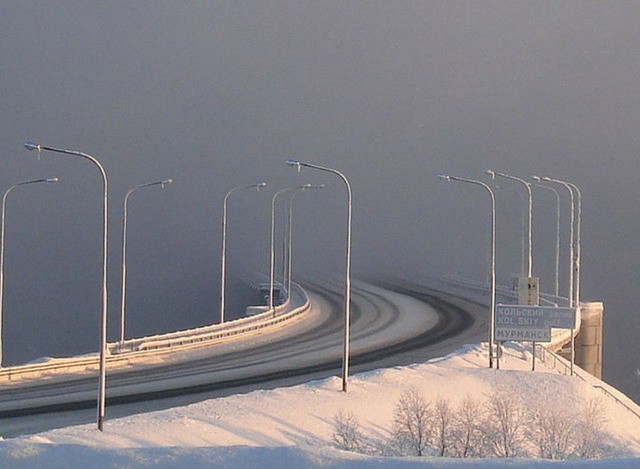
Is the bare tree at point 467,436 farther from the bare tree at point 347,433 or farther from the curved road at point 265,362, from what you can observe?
the curved road at point 265,362

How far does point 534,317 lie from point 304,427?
1578cm

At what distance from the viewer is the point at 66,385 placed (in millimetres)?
37594

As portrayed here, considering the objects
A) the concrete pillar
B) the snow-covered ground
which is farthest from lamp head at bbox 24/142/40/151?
the concrete pillar

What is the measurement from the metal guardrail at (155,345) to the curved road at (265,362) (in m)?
0.85

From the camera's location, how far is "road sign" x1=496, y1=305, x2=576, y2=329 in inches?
1616

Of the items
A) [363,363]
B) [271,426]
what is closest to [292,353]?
[363,363]

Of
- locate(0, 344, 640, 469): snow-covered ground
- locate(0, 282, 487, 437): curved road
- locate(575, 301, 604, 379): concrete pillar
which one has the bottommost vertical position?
locate(575, 301, 604, 379): concrete pillar

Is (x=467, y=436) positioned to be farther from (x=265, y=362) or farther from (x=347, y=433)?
(x=265, y=362)

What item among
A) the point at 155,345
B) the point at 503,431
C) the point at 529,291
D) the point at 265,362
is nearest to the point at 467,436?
the point at 503,431

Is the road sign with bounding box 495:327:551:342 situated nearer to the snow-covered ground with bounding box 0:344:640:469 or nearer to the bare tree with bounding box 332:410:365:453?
the snow-covered ground with bounding box 0:344:640:469

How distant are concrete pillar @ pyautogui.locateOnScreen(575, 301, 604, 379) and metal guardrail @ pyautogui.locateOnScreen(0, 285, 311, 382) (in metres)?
17.9

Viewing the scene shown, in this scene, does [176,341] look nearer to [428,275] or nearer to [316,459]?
[316,459]

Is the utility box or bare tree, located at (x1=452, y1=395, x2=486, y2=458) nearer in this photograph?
bare tree, located at (x1=452, y1=395, x2=486, y2=458)

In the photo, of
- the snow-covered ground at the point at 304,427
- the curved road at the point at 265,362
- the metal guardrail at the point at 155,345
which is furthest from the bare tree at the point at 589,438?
the metal guardrail at the point at 155,345
